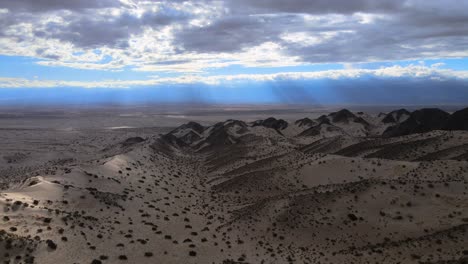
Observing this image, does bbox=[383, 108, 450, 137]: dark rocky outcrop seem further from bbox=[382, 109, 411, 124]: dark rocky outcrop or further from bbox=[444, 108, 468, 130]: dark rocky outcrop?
bbox=[382, 109, 411, 124]: dark rocky outcrop

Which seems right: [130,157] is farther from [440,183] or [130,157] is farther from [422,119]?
[422,119]

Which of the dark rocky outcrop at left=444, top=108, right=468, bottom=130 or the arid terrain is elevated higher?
the dark rocky outcrop at left=444, top=108, right=468, bottom=130

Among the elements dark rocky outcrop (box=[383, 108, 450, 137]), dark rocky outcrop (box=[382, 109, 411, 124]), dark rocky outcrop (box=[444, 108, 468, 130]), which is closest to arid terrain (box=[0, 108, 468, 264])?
dark rocky outcrop (box=[444, 108, 468, 130])

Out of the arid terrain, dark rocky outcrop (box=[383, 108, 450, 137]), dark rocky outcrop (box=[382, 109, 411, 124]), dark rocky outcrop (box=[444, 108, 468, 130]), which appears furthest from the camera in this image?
dark rocky outcrop (box=[382, 109, 411, 124])

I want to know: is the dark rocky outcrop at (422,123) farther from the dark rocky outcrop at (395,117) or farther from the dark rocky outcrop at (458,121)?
the dark rocky outcrop at (395,117)

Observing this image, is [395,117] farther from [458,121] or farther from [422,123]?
[458,121]

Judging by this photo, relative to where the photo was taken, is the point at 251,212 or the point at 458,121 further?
the point at 458,121

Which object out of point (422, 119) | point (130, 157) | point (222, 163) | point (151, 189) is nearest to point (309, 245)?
point (151, 189)

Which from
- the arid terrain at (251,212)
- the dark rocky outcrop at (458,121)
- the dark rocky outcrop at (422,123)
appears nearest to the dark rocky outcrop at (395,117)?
the dark rocky outcrop at (422,123)

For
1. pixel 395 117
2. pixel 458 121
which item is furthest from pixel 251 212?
pixel 395 117

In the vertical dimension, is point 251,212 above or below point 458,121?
below

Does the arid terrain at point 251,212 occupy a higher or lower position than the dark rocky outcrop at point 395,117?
lower
